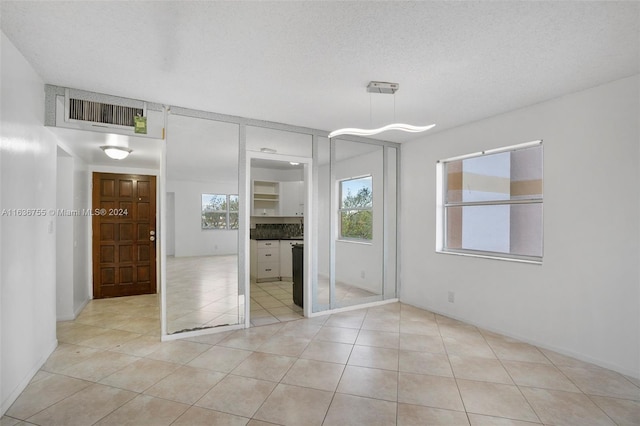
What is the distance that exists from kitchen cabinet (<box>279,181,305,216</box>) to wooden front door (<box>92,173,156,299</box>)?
248 cm

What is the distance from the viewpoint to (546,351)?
3119 mm

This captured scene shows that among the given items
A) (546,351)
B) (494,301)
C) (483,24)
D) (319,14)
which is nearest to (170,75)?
(319,14)

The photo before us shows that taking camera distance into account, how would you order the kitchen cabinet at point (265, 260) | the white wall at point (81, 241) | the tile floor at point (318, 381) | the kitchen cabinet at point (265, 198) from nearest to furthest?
the tile floor at point (318, 381) → the white wall at point (81, 241) → the kitchen cabinet at point (265, 260) → the kitchen cabinet at point (265, 198)

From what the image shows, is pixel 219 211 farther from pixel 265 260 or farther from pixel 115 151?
pixel 265 260

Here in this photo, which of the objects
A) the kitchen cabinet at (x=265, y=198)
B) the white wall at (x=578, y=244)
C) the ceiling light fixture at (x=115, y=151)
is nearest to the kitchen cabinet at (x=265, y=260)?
the kitchen cabinet at (x=265, y=198)

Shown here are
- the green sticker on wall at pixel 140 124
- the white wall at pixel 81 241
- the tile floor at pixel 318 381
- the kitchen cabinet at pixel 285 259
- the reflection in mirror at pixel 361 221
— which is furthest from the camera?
the kitchen cabinet at pixel 285 259

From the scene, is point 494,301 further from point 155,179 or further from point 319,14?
point 155,179

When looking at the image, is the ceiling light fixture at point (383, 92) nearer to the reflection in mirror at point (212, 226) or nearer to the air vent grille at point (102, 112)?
the reflection in mirror at point (212, 226)

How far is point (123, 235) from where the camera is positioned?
5184 mm

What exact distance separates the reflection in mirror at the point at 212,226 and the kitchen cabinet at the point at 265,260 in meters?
1.64

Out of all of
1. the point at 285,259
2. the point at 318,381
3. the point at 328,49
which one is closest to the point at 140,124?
the point at 328,49

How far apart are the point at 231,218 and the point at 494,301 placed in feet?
10.6

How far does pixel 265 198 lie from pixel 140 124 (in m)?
3.65

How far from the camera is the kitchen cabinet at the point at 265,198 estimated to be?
6.67m
